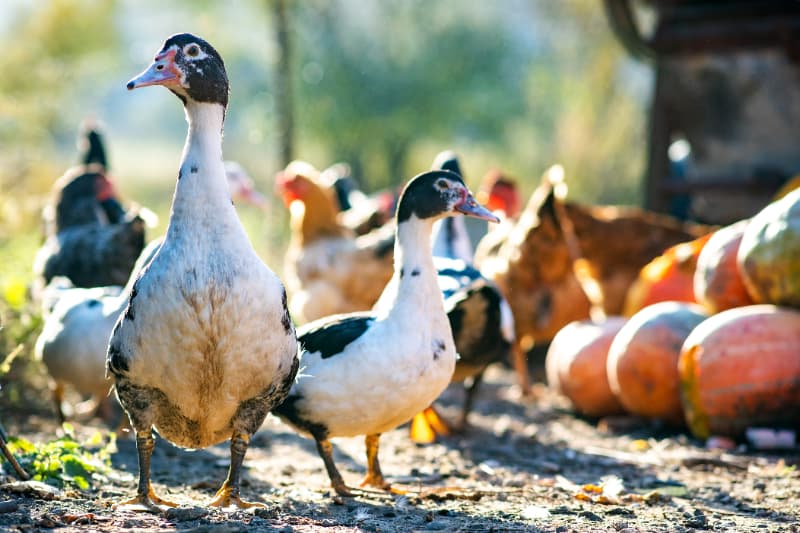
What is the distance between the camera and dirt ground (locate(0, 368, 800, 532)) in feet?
11.8

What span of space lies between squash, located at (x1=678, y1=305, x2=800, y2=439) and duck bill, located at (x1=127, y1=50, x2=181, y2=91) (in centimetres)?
342

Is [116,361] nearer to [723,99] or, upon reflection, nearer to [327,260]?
[327,260]

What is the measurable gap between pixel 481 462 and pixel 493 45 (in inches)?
673

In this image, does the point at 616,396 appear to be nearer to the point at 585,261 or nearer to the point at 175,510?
the point at 585,261

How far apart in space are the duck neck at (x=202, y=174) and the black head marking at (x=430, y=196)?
1164 millimetres

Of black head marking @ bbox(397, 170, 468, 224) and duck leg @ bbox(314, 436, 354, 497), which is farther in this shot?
black head marking @ bbox(397, 170, 468, 224)

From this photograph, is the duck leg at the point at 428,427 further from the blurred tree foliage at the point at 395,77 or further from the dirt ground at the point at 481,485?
the blurred tree foliage at the point at 395,77

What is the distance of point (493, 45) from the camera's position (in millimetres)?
21469

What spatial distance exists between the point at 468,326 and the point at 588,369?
132 centimetres

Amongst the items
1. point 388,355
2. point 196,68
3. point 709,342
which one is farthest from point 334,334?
point 709,342

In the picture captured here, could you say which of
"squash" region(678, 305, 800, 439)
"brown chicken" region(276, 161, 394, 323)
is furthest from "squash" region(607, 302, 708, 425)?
"brown chicken" region(276, 161, 394, 323)

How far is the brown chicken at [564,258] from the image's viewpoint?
757 cm

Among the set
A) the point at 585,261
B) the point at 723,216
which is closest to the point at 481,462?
the point at 585,261

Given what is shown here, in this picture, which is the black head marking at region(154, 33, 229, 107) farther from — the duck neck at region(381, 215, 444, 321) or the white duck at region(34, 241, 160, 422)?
the white duck at region(34, 241, 160, 422)
